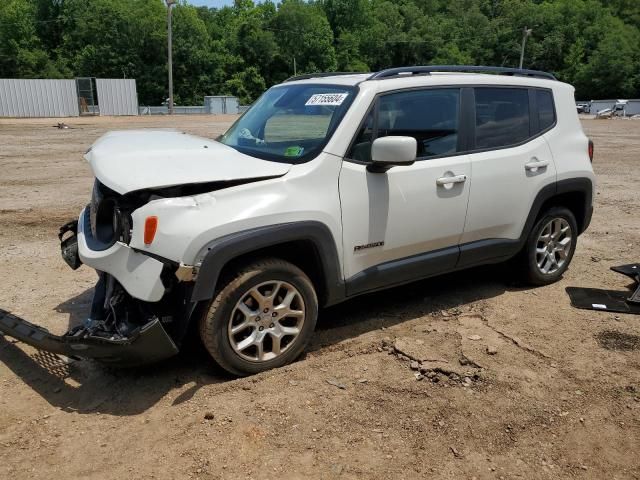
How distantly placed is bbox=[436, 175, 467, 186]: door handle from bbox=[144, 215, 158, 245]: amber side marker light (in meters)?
2.05

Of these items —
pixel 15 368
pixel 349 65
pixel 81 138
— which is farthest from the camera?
pixel 349 65

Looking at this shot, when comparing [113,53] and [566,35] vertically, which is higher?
[566,35]

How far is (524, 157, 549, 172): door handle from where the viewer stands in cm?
464

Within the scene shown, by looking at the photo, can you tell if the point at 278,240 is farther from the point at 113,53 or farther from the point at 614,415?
the point at 113,53

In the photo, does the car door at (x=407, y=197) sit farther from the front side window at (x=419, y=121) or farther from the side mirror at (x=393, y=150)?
the side mirror at (x=393, y=150)

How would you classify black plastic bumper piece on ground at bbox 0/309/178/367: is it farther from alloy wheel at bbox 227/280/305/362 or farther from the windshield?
the windshield

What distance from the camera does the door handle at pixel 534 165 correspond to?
4.64 metres

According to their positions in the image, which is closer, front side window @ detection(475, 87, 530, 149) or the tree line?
front side window @ detection(475, 87, 530, 149)

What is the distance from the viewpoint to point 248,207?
3266 mm

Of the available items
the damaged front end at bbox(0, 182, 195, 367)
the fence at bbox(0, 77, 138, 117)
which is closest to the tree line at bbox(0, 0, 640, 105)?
the fence at bbox(0, 77, 138, 117)

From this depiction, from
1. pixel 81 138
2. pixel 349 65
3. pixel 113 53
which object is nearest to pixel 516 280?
pixel 81 138

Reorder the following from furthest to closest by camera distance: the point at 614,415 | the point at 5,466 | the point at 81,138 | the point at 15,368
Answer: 1. the point at 81,138
2. the point at 15,368
3. the point at 614,415
4. the point at 5,466

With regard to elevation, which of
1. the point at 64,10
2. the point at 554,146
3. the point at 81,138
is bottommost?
the point at 81,138

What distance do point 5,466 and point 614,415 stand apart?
326cm
